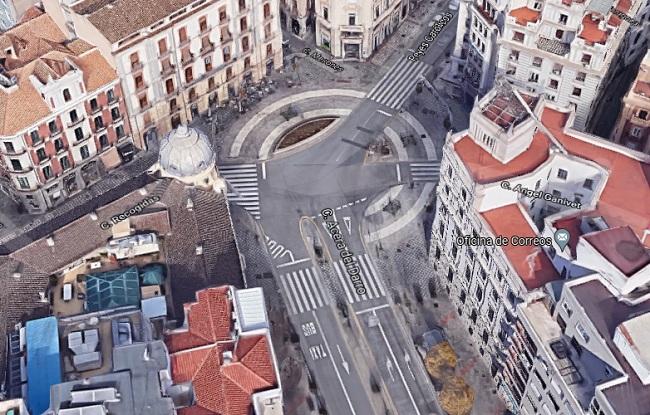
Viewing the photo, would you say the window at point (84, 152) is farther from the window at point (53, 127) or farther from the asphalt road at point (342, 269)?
the asphalt road at point (342, 269)

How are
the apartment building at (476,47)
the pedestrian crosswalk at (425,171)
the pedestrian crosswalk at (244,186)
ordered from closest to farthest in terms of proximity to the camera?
the apartment building at (476,47) → the pedestrian crosswalk at (244,186) → the pedestrian crosswalk at (425,171)

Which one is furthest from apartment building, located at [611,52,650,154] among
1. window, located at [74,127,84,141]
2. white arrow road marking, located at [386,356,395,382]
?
window, located at [74,127,84,141]

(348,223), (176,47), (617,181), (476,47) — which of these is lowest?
(348,223)

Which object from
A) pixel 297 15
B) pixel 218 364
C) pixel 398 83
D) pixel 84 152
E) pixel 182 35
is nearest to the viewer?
pixel 218 364

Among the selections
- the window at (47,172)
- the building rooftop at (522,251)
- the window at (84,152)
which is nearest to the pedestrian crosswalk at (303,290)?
the building rooftop at (522,251)

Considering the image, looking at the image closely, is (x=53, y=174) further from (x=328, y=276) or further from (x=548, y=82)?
(x=548, y=82)

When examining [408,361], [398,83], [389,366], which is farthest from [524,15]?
[389,366]

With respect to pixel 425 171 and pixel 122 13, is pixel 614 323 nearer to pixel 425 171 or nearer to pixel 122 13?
pixel 425 171
